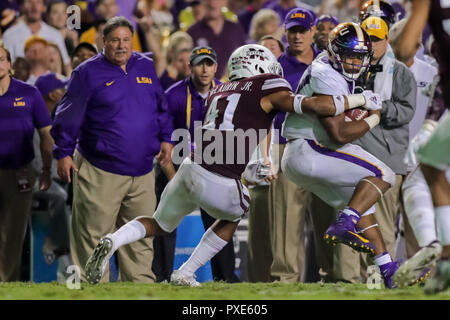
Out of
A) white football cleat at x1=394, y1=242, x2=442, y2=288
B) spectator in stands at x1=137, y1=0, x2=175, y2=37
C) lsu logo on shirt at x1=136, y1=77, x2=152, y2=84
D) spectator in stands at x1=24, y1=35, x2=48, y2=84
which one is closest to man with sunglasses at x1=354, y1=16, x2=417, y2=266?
lsu logo on shirt at x1=136, y1=77, x2=152, y2=84

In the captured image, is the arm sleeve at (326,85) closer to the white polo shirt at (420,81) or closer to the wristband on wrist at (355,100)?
the wristband on wrist at (355,100)

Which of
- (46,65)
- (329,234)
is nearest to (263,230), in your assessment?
(329,234)

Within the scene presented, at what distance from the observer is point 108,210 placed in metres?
8.48

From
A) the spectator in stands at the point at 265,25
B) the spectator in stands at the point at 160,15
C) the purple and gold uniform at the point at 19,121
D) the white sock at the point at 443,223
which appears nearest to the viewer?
the white sock at the point at 443,223

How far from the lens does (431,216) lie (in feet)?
22.9

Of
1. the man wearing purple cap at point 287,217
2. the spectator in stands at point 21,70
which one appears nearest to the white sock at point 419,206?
the man wearing purple cap at point 287,217

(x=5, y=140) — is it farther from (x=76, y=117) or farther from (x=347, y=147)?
(x=347, y=147)

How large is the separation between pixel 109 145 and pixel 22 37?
3991 millimetres

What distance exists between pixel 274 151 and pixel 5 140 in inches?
97.2

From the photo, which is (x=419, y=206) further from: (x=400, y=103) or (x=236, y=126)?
(x=400, y=103)

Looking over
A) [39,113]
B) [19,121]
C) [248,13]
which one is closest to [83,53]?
[39,113]

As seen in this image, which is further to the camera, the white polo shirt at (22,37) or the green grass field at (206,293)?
the white polo shirt at (22,37)

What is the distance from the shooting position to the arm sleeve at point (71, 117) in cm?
841

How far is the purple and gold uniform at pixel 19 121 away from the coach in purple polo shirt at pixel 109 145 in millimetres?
774
